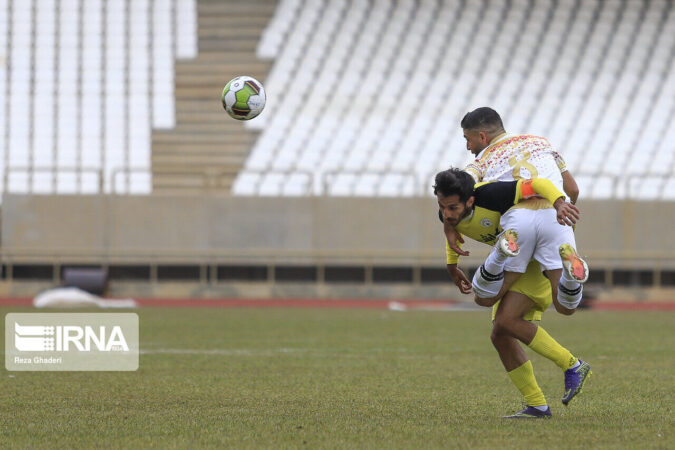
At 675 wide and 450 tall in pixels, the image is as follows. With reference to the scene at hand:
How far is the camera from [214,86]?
37.6m

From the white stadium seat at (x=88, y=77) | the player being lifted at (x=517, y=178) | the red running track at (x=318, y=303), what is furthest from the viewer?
the white stadium seat at (x=88, y=77)

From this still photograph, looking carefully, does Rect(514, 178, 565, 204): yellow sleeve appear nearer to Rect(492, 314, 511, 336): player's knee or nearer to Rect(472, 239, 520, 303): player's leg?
Rect(472, 239, 520, 303): player's leg

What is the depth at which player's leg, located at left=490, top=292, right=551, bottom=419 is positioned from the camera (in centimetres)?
687

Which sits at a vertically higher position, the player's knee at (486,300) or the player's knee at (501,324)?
the player's knee at (486,300)

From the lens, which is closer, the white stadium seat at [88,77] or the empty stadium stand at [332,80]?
the white stadium seat at [88,77]

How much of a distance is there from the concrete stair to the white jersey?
2522 centimetres

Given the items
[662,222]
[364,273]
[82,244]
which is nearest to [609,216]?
[662,222]

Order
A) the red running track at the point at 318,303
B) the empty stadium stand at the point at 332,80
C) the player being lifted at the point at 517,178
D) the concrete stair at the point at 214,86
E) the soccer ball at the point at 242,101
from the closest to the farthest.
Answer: the player being lifted at the point at 517,178 < the soccer ball at the point at 242,101 < the red running track at the point at 318,303 < the concrete stair at the point at 214,86 < the empty stadium stand at the point at 332,80

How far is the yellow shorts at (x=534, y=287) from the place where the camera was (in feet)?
22.9

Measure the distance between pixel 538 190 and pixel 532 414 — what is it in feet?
4.42

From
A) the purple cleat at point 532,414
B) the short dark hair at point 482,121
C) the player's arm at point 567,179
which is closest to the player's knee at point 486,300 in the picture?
the purple cleat at point 532,414

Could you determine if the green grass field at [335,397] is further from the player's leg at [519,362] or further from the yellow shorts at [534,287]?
the yellow shorts at [534,287]

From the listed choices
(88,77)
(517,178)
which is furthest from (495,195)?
(88,77)

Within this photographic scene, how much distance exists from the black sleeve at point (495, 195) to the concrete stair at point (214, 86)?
83.3 feet
